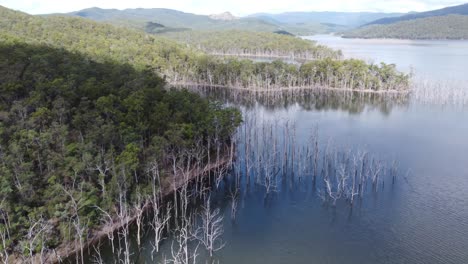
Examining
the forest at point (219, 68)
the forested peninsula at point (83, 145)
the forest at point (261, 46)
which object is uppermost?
the forest at point (261, 46)

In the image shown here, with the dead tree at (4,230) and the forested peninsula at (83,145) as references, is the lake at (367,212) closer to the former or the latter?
the forested peninsula at (83,145)

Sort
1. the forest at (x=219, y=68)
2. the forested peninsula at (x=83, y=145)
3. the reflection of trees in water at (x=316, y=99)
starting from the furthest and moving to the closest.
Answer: the forest at (x=219, y=68) → the reflection of trees in water at (x=316, y=99) → the forested peninsula at (x=83, y=145)

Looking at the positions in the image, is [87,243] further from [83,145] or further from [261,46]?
[261,46]

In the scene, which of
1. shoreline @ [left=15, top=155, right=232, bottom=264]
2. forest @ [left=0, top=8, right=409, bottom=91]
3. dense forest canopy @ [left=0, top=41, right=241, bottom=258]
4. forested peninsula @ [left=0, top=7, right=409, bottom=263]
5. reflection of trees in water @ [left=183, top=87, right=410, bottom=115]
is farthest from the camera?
forest @ [left=0, top=8, right=409, bottom=91]

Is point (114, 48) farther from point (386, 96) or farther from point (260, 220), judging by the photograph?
point (260, 220)

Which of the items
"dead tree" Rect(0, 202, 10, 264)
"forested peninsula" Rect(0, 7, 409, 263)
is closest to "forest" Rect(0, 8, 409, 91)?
"forested peninsula" Rect(0, 7, 409, 263)

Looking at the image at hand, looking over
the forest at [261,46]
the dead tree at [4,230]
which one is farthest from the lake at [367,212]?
the forest at [261,46]

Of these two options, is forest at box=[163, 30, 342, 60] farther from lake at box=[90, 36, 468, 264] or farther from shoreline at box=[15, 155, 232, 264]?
shoreline at box=[15, 155, 232, 264]
